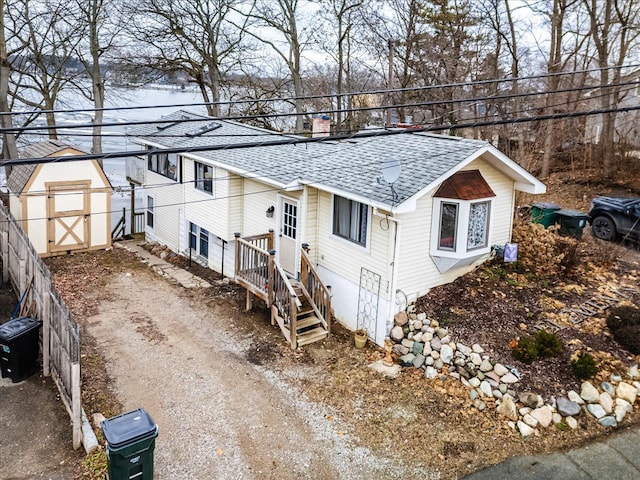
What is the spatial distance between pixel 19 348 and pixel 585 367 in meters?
10.0

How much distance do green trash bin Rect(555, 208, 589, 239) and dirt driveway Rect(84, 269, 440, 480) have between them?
10.0 metres

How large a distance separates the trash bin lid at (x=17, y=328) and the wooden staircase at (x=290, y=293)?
4701 millimetres

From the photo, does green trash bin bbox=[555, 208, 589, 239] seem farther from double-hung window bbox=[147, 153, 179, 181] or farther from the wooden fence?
the wooden fence

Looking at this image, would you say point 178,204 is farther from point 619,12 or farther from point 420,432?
point 619,12

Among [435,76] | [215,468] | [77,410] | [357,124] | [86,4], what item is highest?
[86,4]

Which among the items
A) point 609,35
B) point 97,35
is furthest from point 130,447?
point 609,35

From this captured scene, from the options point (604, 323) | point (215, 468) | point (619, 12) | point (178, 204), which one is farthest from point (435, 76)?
point (215, 468)

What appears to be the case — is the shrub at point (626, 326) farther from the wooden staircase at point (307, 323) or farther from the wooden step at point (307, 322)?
the wooden step at point (307, 322)

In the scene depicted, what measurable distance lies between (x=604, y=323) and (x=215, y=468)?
8423mm

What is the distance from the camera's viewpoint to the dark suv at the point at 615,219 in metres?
16.6

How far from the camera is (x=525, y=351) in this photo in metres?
9.97

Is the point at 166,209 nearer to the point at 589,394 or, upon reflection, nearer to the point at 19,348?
the point at 19,348

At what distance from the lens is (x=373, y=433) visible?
877cm

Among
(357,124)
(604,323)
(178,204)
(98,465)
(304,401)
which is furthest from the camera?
(357,124)
